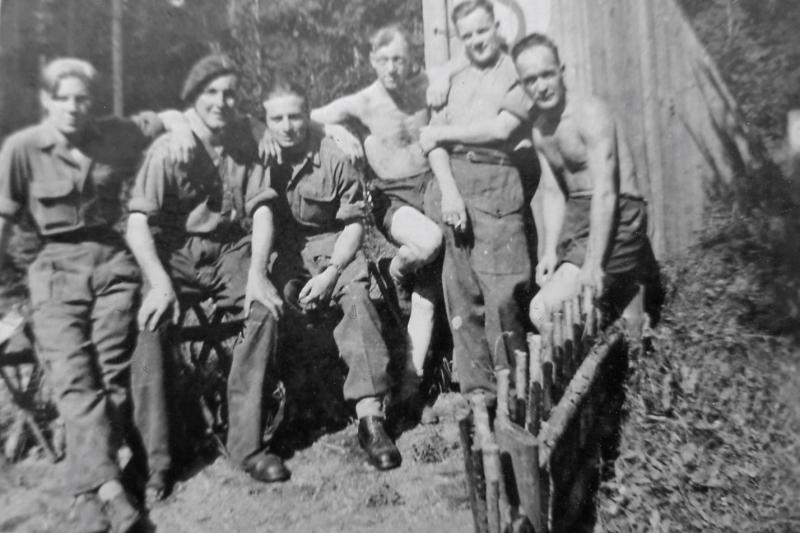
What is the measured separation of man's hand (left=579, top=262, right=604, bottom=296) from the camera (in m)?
3.65

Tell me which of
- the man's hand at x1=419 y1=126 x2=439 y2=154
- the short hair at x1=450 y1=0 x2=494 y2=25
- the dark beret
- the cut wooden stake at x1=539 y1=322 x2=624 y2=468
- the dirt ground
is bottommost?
the dirt ground

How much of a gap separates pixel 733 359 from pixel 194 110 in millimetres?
3068

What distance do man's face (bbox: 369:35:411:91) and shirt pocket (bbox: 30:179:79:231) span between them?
1.67 m

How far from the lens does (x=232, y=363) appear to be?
10.9 ft

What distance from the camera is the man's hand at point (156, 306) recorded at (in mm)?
3097

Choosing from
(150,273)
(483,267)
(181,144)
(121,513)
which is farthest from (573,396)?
(181,144)

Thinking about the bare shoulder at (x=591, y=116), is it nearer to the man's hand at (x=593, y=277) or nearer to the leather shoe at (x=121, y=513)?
the man's hand at (x=593, y=277)

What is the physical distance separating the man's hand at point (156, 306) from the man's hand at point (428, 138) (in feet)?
5.05

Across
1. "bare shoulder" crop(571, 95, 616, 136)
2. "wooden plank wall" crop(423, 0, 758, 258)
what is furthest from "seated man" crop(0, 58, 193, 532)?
"wooden plank wall" crop(423, 0, 758, 258)

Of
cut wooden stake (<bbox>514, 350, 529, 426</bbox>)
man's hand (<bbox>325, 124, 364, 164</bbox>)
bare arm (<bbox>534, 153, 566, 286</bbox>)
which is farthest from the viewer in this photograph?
bare arm (<bbox>534, 153, 566, 286</bbox>)

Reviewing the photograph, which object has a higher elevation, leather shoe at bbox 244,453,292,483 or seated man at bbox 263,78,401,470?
seated man at bbox 263,78,401,470

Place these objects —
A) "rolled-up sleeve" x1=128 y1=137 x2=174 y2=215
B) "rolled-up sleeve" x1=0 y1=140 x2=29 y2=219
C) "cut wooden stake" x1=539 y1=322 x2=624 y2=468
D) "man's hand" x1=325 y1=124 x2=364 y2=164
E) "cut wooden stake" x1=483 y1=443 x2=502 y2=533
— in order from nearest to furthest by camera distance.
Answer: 1. "cut wooden stake" x1=483 y1=443 x2=502 y2=533
2. "cut wooden stake" x1=539 y1=322 x2=624 y2=468
3. "rolled-up sleeve" x1=0 y1=140 x2=29 y2=219
4. "rolled-up sleeve" x1=128 y1=137 x2=174 y2=215
5. "man's hand" x1=325 y1=124 x2=364 y2=164

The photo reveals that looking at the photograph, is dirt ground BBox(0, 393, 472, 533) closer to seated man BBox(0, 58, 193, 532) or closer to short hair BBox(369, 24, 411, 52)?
seated man BBox(0, 58, 193, 532)

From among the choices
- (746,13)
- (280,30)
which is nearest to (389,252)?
(280,30)
